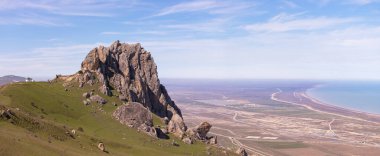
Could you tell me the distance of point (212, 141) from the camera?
10906cm

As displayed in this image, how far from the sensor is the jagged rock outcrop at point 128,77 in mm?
108500

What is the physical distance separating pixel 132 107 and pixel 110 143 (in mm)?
21432

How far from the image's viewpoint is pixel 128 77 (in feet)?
390

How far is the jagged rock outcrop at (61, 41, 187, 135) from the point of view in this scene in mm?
108500

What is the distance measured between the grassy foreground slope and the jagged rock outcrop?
14.3 ft

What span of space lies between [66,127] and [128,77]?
43271 mm

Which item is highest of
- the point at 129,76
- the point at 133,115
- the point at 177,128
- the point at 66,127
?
the point at 129,76

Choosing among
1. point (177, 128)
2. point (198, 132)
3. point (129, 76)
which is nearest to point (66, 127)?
point (177, 128)

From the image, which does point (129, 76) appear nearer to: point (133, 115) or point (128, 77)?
point (128, 77)

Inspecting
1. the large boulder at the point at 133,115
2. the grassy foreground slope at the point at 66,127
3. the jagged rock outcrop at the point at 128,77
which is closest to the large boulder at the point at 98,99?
the grassy foreground slope at the point at 66,127

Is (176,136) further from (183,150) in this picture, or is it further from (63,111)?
(63,111)

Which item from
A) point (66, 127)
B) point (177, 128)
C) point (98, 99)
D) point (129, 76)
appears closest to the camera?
point (66, 127)

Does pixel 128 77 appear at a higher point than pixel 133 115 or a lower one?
higher

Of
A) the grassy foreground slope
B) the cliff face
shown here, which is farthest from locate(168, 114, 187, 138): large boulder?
the grassy foreground slope
